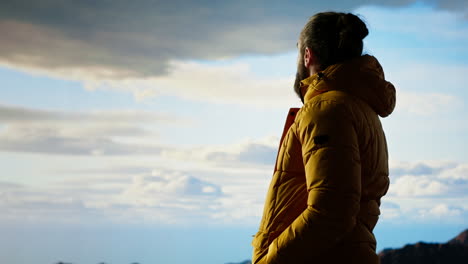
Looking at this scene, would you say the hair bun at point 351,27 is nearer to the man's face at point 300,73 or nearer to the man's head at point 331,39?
the man's head at point 331,39

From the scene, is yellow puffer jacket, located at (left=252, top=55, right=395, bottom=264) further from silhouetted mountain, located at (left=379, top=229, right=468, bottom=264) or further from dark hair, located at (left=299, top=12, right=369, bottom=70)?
silhouetted mountain, located at (left=379, top=229, right=468, bottom=264)

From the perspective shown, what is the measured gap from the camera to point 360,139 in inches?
140

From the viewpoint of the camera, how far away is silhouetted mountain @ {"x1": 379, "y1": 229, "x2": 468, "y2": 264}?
765 inches

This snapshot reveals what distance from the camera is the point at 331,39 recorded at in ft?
12.1

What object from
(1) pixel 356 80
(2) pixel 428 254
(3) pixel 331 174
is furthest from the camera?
(2) pixel 428 254

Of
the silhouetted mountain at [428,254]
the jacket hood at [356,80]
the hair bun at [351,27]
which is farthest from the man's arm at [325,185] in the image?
the silhouetted mountain at [428,254]

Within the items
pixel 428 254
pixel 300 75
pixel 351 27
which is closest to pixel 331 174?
pixel 300 75

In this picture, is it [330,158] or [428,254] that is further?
[428,254]

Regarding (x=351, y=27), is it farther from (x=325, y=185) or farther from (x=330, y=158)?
(x=325, y=185)

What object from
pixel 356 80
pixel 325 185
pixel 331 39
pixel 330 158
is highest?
pixel 331 39

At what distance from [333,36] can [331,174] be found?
35.8 inches

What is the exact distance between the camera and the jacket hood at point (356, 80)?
362 centimetres

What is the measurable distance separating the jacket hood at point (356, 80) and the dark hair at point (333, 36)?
75mm

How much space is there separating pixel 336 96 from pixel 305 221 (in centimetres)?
77
